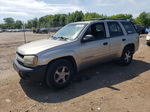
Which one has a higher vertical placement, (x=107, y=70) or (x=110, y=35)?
(x=110, y=35)

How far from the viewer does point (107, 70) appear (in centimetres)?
596

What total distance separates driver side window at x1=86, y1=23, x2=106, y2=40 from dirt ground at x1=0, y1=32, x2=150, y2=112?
1.31 meters

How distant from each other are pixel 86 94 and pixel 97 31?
7.15ft

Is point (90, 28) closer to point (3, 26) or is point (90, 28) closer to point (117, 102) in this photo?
point (117, 102)

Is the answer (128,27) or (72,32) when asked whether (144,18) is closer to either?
(128,27)

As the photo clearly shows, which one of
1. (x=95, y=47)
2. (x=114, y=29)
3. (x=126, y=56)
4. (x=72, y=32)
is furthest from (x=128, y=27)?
(x=72, y=32)

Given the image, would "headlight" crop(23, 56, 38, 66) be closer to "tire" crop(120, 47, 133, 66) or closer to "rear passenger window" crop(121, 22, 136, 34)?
"tire" crop(120, 47, 133, 66)

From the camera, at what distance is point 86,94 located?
4.12 meters

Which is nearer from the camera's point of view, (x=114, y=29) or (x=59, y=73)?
(x=59, y=73)

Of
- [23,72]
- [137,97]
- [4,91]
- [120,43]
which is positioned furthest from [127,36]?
[4,91]

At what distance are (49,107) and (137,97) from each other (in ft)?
6.89

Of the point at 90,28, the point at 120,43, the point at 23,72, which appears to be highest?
the point at 90,28

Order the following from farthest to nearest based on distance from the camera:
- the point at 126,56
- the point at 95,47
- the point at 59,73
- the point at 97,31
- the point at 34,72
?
the point at 126,56 < the point at 97,31 < the point at 95,47 < the point at 59,73 < the point at 34,72

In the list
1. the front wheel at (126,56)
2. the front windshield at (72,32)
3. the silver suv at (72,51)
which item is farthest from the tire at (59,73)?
the front wheel at (126,56)
